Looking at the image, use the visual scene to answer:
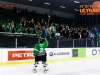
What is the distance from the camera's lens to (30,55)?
866 centimetres

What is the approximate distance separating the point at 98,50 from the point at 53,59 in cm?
377

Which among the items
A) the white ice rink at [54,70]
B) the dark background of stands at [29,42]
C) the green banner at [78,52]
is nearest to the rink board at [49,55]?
the green banner at [78,52]

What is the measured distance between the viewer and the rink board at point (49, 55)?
7949 millimetres

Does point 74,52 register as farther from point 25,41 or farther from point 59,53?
point 25,41

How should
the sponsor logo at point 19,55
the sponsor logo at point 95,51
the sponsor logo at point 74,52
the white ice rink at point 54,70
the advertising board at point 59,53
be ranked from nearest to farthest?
the white ice rink at point 54,70
the sponsor logo at point 19,55
the advertising board at point 59,53
the sponsor logo at point 74,52
the sponsor logo at point 95,51

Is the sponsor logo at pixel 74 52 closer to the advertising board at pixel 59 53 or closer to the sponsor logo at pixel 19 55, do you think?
the advertising board at pixel 59 53

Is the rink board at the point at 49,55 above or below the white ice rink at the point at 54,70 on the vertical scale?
above

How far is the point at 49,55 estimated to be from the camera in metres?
Answer: 9.40

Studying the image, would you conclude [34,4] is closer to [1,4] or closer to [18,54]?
[1,4]

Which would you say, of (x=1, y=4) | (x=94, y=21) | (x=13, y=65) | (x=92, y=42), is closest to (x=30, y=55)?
(x=13, y=65)

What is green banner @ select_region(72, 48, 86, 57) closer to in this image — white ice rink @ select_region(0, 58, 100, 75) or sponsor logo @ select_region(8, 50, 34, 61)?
white ice rink @ select_region(0, 58, 100, 75)

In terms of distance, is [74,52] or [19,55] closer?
[19,55]

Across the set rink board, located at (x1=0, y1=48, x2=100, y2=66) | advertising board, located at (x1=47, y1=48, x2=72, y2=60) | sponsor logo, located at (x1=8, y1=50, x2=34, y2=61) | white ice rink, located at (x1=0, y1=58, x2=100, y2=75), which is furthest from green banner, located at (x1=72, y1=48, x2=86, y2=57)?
Answer: sponsor logo, located at (x1=8, y1=50, x2=34, y2=61)

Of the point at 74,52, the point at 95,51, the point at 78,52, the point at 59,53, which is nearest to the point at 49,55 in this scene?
the point at 59,53
